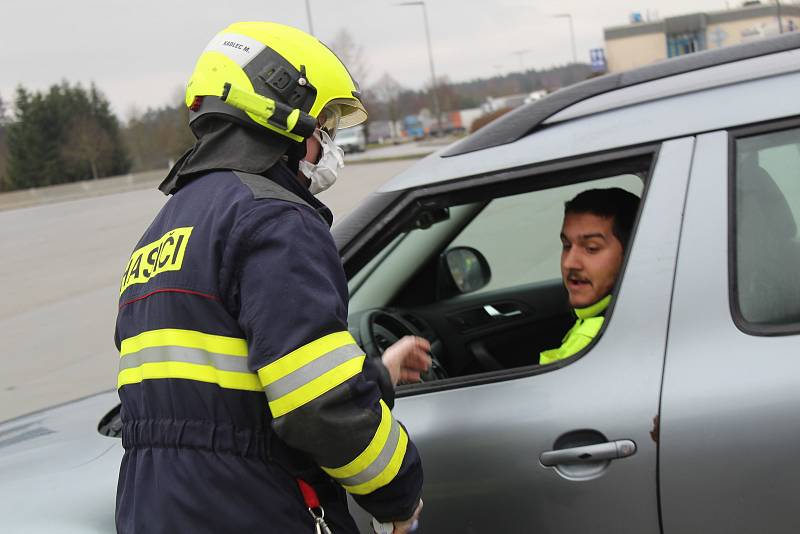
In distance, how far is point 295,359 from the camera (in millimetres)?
1480

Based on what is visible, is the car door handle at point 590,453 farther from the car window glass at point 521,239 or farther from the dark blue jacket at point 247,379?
the car window glass at point 521,239

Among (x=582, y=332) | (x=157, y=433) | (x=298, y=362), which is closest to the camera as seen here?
(x=298, y=362)

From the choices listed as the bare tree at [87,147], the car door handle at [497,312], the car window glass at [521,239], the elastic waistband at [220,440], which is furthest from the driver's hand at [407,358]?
the bare tree at [87,147]

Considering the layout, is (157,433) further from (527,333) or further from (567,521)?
(527,333)

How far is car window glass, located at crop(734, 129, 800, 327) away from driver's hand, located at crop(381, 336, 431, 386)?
0.70 metres

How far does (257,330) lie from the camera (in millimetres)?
1500

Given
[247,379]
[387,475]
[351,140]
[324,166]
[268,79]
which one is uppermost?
[268,79]

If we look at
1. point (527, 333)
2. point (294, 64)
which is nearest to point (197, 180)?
point (294, 64)

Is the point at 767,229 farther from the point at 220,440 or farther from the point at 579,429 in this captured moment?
the point at 220,440

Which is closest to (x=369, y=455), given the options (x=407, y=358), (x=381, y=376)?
(x=381, y=376)

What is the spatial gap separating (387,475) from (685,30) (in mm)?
50451

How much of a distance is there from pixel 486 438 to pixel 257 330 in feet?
2.29

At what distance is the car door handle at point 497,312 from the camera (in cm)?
349

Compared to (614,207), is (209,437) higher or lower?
lower
